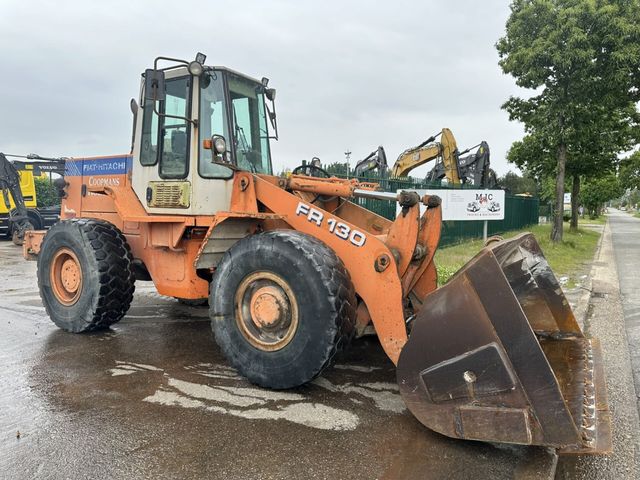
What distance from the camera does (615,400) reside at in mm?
3953

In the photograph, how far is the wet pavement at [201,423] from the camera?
9.45ft

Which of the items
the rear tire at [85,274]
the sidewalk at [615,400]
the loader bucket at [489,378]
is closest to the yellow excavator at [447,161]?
the sidewalk at [615,400]

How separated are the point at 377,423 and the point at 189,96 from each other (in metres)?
3.52

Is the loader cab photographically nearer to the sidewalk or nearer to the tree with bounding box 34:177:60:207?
the sidewalk

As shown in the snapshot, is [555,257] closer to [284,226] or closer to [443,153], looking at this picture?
[443,153]

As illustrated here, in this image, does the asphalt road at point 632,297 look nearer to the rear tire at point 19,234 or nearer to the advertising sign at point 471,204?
the advertising sign at point 471,204

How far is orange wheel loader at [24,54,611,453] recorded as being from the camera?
2926 mm

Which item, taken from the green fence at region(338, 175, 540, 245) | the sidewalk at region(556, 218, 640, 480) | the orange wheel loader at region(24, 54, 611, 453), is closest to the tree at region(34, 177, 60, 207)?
the green fence at region(338, 175, 540, 245)

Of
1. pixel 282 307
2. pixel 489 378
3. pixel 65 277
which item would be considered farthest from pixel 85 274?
pixel 489 378

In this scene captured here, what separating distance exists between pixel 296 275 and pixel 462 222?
1261 centimetres

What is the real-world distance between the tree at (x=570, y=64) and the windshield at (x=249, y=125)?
40.0 feet

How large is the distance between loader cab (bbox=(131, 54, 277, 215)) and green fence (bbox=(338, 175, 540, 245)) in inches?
86.2

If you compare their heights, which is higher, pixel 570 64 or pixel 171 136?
pixel 570 64

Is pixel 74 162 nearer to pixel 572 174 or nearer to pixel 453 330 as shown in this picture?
pixel 453 330
